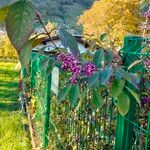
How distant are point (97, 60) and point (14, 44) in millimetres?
585

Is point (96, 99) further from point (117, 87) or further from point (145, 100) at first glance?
point (145, 100)

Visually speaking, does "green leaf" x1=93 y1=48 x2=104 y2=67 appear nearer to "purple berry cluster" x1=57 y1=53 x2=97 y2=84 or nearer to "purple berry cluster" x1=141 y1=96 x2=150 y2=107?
"purple berry cluster" x1=57 y1=53 x2=97 y2=84

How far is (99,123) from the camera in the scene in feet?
8.96

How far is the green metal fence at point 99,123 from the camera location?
200cm

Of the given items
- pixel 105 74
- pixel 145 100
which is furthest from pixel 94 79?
pixel 145 100

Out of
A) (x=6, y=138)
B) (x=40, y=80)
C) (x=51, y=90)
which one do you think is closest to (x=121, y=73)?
(x=51, y=90)

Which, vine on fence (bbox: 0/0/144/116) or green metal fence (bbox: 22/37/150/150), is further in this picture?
green metal fence (bbox: 22/37/150/150)

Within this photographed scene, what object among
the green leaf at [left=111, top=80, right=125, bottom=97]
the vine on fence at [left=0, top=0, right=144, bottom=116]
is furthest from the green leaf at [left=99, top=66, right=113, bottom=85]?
the green leaf at [left=111, top=80, right=125, bottom=97]

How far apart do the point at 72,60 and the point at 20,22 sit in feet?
1.59

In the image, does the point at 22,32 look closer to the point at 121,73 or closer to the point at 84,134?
the point at 121,73

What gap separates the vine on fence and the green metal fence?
14cm

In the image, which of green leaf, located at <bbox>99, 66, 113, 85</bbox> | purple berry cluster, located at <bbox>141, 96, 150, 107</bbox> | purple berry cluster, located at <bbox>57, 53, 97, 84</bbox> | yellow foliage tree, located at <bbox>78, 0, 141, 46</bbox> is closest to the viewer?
green leaf, located at <bbox>99, 66, 113, 85</bbox>

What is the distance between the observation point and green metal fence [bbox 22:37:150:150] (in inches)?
78.6

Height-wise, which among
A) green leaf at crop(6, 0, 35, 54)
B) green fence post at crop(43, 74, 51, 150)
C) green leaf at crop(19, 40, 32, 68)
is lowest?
green fence post at crop(43, 74, 51, 150)
